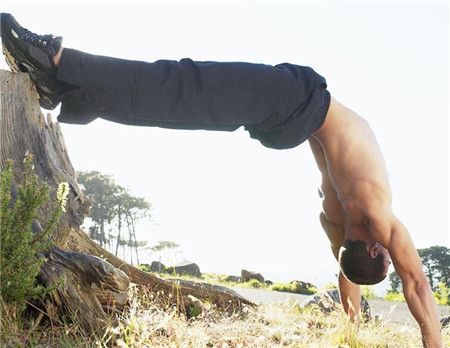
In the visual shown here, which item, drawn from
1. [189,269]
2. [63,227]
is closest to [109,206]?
[189,269]

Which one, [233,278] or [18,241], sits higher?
[233,278]

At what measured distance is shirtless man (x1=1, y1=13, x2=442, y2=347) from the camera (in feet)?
10.0

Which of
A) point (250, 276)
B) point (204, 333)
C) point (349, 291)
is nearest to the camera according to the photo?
point (204, 333)

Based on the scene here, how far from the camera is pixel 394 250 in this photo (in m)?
4.03

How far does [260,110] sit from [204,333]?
5.52 feet

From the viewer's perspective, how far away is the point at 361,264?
443cm

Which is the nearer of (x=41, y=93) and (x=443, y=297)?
(x=41, y=93)

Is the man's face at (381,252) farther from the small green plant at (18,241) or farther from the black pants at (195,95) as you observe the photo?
the small green plant at (18,241)

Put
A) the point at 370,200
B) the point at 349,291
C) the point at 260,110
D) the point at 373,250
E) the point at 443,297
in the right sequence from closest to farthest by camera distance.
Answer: the point at 260,110, the point at 370,200, the point at 373,250, the point at 349,291, the point at 443,297

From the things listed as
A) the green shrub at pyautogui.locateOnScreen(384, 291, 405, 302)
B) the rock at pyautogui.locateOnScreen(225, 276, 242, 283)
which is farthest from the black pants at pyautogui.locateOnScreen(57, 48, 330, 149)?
the rock at pyautogui.locateOnScreen(225, 276, 242, 283)

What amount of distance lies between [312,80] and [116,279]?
2.09m

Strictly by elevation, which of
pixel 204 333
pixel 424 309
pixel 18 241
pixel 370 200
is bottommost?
pixel 204 333

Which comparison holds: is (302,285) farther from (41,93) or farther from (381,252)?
(41,93)

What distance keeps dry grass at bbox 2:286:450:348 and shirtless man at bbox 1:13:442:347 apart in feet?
2.08
